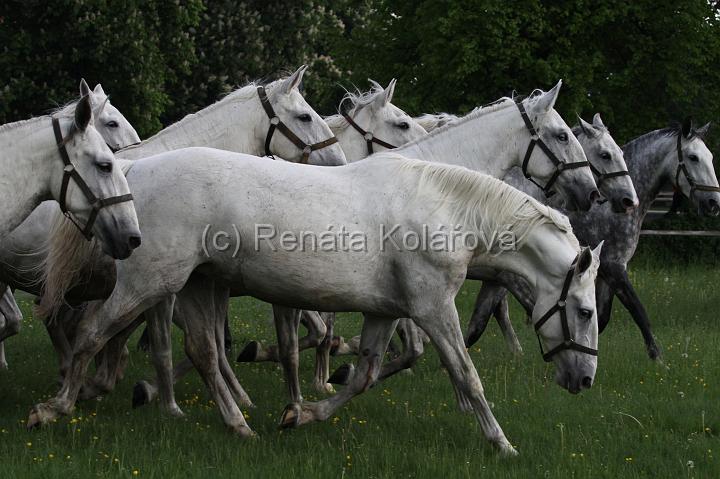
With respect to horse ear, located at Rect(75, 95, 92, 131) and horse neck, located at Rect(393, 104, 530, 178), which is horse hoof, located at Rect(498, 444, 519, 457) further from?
horse ear, located at Rect(75, 95, 92, 131)

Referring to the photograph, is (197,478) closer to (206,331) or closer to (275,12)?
(206,331)

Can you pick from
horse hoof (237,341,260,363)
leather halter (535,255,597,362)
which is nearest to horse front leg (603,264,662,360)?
leather halter (535,255,597,362)

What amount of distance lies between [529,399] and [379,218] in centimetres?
217

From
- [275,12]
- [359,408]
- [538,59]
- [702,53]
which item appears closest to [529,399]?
[359,408]

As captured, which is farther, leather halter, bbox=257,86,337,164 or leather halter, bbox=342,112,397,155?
leather halter, bbox=342,112,397,155

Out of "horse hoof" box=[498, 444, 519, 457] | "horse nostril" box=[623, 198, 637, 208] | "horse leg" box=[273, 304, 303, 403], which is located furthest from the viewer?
"horse nostril" box=[623, 198, 637, 208]

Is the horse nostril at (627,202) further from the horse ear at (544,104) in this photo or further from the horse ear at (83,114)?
the horse ear at (83,114)

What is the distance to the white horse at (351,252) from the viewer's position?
618 cm

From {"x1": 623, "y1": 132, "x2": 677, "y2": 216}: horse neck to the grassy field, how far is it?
6.07 feet

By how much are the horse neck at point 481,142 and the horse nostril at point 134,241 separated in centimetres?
285

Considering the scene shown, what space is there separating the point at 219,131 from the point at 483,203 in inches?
93.7

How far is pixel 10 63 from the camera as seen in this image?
2180cm

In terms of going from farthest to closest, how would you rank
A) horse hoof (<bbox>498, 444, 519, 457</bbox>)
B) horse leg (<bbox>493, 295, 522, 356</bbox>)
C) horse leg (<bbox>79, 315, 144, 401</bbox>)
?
horse leg (<bbox>493, 295, 522, 356</bbox>) < horse leg (<bbox>79, 315, 144, 401</bbox>) < horse hoof (<bbox>498, 444, 519, 457</bbox>)

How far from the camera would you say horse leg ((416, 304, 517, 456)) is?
613 cm
